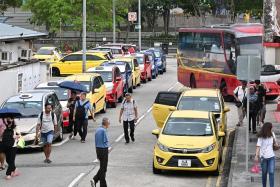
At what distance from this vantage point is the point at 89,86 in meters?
30.0

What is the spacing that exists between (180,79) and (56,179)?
78.5ft

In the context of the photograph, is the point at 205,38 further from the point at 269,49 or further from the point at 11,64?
the point at 269,49

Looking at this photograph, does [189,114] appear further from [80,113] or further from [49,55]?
[49,55]

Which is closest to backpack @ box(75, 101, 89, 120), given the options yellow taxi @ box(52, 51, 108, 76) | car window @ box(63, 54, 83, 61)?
yellow taxi @ box(52, 51, 108, 76)

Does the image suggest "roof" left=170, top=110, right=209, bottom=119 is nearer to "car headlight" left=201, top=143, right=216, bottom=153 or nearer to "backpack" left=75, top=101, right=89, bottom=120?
"car headlight" left=201, top=143, right=216, bottom=153

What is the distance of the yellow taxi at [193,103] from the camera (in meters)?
22.8

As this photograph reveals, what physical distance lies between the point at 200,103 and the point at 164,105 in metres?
1.51

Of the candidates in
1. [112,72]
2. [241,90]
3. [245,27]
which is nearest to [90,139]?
[241,90]

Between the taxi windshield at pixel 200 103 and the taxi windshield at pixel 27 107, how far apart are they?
441 cm

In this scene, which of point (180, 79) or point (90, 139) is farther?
point (180, 79)

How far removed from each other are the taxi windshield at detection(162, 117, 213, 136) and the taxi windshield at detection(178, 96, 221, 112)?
3.40 metres

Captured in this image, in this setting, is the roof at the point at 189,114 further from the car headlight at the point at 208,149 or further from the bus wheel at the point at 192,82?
the bus wheel at the point at 192,82

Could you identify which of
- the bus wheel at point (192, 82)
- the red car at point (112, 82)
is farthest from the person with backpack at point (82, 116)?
the bus wheel at point (192, 82)

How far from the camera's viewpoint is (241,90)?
25.4m
